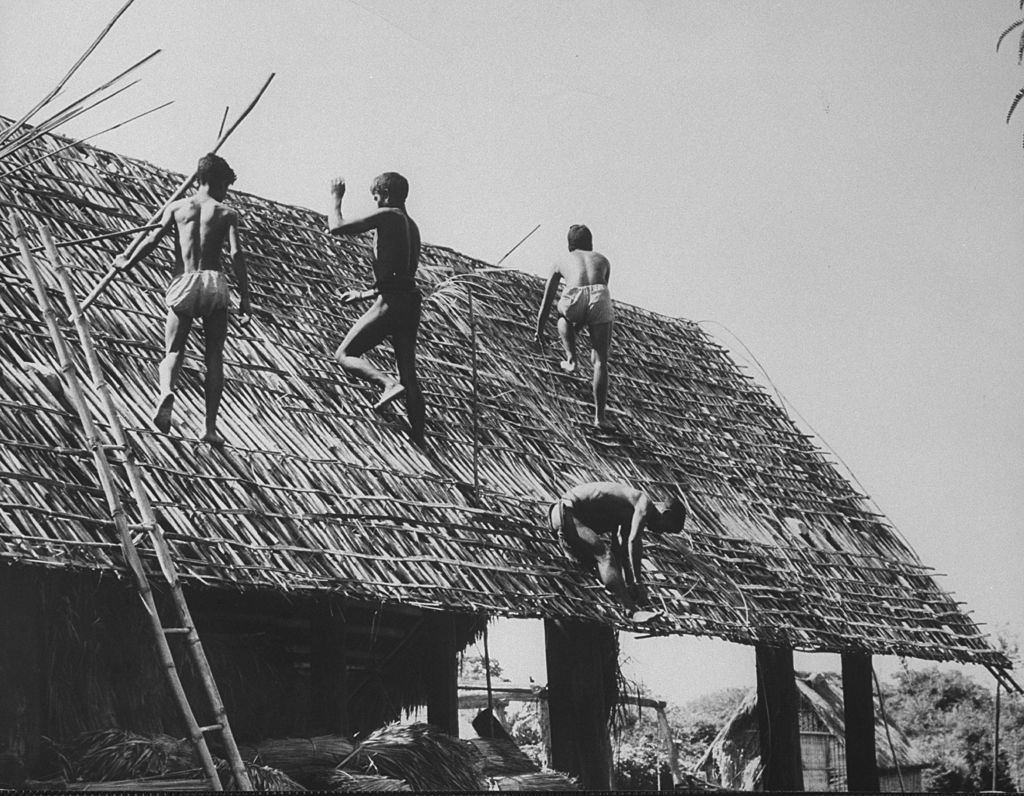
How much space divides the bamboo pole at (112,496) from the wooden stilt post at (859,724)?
21.4 feet

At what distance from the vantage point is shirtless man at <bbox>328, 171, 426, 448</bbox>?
906 cm

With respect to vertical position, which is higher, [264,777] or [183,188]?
[183,188]

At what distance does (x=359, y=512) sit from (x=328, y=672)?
89 centimetres

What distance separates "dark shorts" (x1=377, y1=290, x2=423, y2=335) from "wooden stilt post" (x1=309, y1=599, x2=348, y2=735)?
63.5 inches

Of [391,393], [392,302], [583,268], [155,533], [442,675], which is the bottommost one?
[442,675]

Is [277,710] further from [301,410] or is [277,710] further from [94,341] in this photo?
[94,341]

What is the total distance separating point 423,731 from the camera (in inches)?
314

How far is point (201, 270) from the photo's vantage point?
7887mm

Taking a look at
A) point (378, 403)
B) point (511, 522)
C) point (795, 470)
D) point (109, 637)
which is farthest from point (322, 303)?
point (795, 470)

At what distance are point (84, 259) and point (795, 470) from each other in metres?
6.05

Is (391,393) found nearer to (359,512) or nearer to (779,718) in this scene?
(359,512)

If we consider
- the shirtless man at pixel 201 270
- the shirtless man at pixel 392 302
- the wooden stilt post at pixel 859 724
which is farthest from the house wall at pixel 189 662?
the wooden stilt post at pixel 859 724

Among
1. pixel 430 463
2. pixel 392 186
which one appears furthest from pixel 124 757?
pixel 392 186

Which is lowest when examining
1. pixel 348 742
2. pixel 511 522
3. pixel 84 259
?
pixel 348 742
